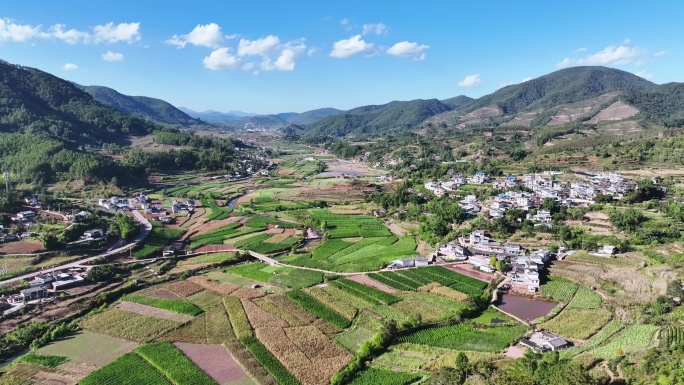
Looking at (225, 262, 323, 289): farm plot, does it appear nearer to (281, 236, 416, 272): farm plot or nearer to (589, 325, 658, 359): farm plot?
(281, 236, 416, 272): farm plot

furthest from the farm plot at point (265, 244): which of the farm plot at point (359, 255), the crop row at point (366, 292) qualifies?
the crop row at point (366, 292)

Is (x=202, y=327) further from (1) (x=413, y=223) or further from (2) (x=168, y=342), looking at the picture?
(1) (x=413, y=223)

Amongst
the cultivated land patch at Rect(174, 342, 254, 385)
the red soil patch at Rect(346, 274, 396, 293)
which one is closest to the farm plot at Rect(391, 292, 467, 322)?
the red soil patch at Rect(346, 274, 396, 293)

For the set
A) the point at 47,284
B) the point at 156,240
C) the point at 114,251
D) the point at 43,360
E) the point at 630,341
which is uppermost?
the point at 156,240

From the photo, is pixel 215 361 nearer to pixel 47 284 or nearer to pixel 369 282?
pixel 369 282

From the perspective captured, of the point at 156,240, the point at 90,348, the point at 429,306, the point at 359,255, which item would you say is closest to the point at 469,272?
the point at 429,306

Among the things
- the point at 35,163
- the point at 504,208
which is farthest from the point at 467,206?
the point at 35,163
